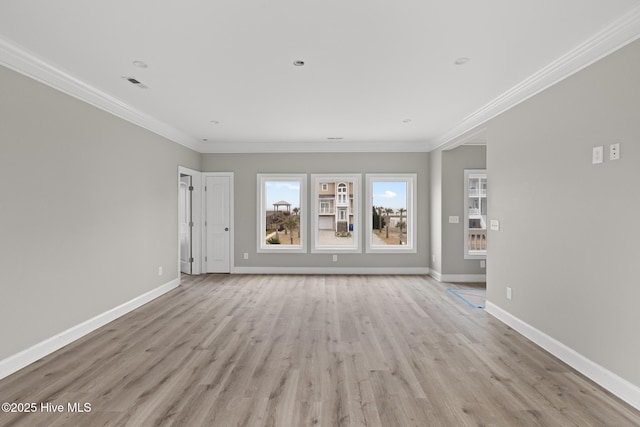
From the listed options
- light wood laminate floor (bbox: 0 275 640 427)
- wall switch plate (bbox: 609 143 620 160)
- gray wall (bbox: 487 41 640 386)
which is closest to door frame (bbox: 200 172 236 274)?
light wood laminate floor (bbox: 0 275 640 427)

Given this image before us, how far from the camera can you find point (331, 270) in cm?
658

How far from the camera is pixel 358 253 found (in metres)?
6.57

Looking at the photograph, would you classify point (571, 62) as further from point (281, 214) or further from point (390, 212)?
point (281, 214)

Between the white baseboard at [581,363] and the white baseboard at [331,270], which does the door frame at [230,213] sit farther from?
the white baseboard at [581,363]

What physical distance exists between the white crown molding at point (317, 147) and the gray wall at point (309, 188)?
0.10 m

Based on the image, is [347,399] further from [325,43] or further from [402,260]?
[402,260]

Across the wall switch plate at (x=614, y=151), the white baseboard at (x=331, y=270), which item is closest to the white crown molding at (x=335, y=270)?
the white baseboard at (x=331, y=270)

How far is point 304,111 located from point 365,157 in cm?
251

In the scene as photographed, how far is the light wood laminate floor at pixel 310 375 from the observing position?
206cm

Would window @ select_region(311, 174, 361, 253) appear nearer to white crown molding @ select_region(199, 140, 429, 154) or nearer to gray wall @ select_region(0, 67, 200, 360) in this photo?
white crown molding @ select_region(199, 140, 429, 154)

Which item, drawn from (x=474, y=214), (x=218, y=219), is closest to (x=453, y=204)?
(x=474, y=214)

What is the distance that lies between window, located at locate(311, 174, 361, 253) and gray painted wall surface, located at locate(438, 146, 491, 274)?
179cm

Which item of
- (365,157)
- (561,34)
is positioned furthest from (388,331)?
(365,157)

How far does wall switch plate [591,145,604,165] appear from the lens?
8.12ft
